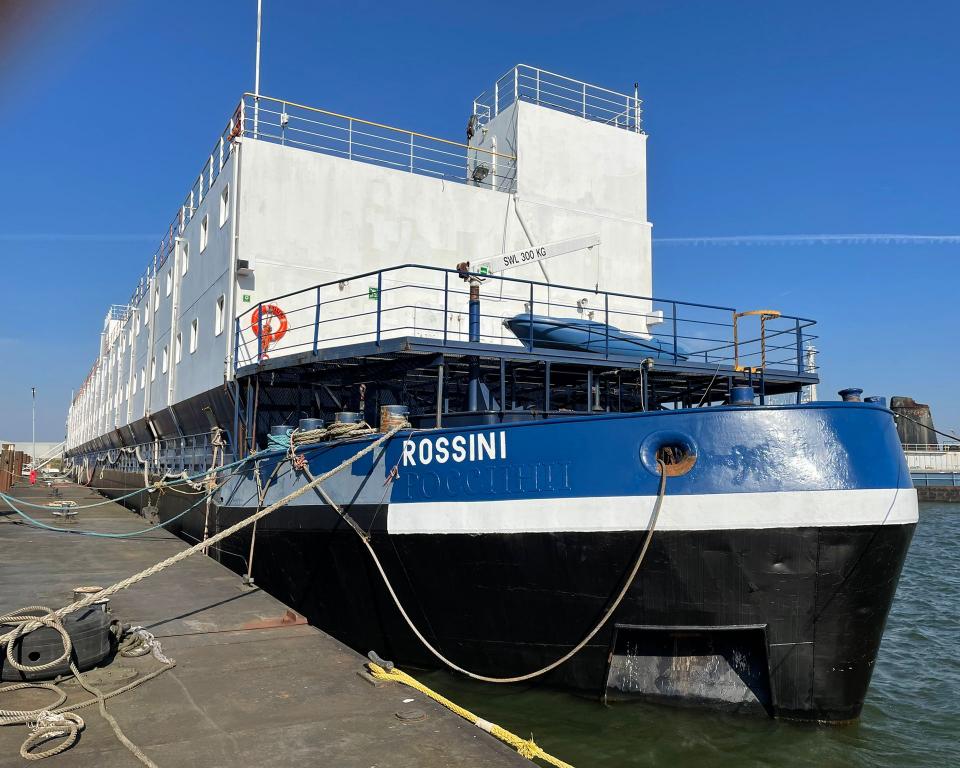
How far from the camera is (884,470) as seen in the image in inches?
253

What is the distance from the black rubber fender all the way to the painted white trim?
11.3ft

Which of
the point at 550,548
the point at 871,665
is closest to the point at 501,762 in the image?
the point at 550,548

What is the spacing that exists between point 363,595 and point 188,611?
183 cm

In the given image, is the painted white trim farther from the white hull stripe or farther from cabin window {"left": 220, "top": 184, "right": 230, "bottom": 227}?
cabin window {"left": 220, "top": 184, "right": 230, "bottom": 227}

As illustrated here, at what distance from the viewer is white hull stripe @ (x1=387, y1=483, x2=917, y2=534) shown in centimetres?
630

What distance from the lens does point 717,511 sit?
6.38m

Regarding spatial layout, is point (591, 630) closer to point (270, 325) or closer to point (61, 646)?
point (61, 646)

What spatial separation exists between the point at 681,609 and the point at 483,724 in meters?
2.44

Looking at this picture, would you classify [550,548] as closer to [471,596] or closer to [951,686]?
[471,596]

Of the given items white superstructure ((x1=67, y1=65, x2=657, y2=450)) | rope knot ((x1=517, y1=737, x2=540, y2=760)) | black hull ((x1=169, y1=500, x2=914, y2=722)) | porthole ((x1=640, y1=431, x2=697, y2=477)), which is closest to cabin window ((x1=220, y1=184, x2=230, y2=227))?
white superstructure ((x1=67, y1=65, x2=657, y2=450))

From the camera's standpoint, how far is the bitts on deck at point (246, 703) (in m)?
4.17

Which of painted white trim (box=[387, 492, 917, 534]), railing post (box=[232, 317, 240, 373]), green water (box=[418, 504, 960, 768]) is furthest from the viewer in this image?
railing post (box=[232, 317, 240, 373])

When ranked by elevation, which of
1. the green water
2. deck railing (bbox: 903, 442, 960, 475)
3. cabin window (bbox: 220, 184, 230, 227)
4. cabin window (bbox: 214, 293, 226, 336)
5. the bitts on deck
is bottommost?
the green water

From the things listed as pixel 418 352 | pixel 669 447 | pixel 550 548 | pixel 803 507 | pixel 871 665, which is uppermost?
pixel 418 352
